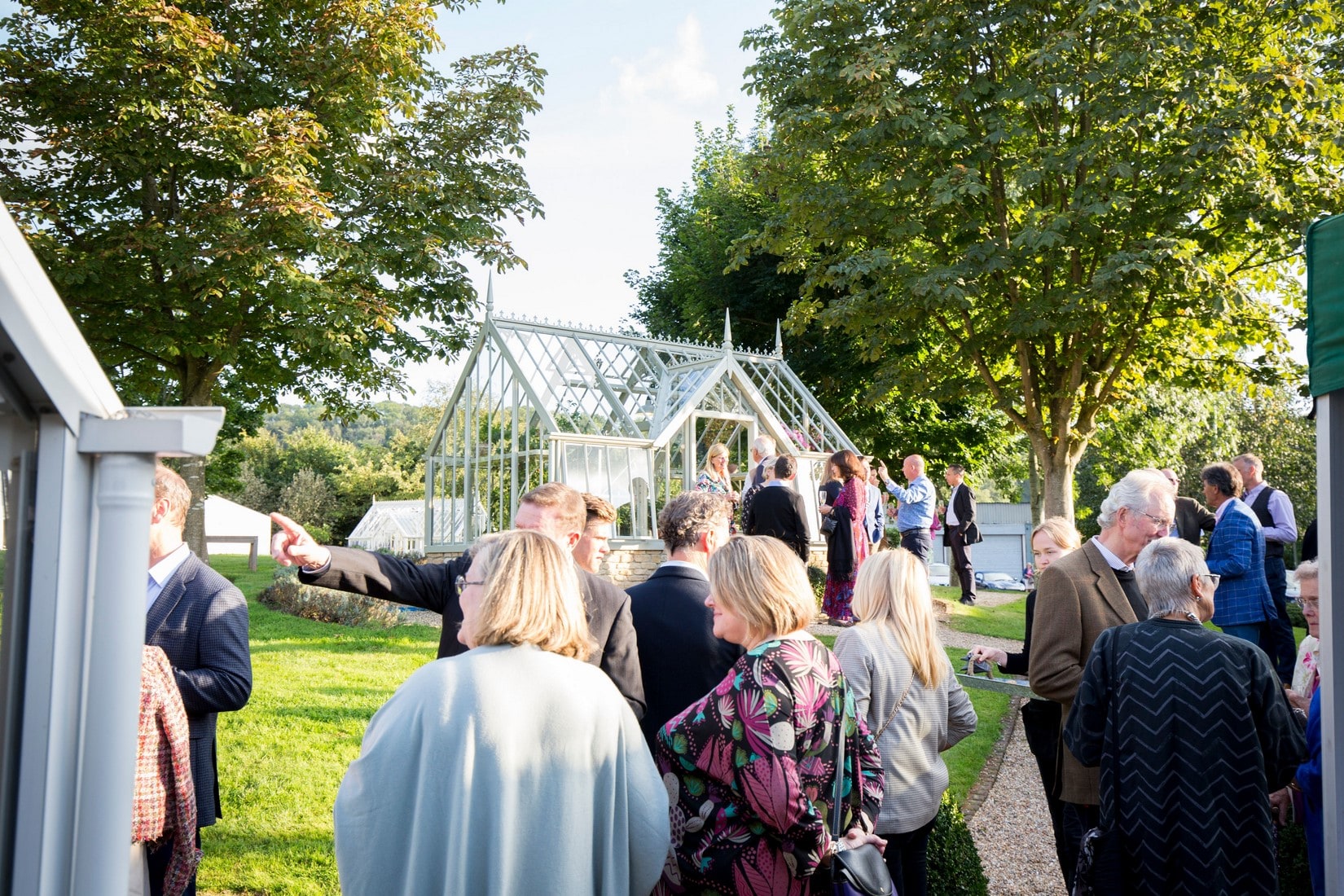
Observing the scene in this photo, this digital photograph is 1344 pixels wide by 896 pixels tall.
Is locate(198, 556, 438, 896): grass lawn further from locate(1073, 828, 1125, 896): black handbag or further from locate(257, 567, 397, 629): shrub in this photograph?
locate(1073, 828, 1125, 896): black handbag

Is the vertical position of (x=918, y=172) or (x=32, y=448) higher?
(x=918, y=172)

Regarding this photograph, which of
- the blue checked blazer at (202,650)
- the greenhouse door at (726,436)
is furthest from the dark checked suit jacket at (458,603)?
the greenhouse door at (726,436)

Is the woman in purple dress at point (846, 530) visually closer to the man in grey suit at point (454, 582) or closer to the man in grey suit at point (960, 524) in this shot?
the man in grey suit at point (960, 524)

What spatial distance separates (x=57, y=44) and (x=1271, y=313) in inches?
765

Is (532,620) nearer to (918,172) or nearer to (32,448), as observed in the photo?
(32,448)

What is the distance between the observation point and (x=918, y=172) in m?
15.6

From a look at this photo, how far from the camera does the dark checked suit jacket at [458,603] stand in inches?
150

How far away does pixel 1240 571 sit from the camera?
281 inches

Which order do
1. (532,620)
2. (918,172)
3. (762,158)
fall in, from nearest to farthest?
(532,620) < (918,172) < (762,158)

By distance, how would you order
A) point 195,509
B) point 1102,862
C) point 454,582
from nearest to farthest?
point 1102,862 → point 454,582 → point 195,509

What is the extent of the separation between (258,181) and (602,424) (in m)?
6.84

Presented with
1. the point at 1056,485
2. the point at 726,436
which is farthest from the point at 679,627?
the point at 726,436

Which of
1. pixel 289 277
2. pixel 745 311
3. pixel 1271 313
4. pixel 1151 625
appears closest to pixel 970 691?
pixel 1151 625

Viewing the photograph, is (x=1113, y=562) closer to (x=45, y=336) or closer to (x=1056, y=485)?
(x=45, y=336)
